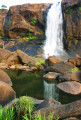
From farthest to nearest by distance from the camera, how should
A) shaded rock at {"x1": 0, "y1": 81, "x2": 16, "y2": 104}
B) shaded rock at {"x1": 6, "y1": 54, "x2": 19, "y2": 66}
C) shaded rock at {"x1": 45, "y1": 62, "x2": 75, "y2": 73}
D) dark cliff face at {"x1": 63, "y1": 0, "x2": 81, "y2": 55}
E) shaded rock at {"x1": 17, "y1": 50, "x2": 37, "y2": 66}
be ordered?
dark cliff face at {"x1": 63, "y1": 0, "x2": 81, "y2": 55} → shaded rock at {"x1": 6, "y1": 54, "x2": 19, "y2": 66} → shaded rock at {"x1": 17, "y1": 50, "x2": 37, "y2": 66} → shaded rock at {"x1": 45, "y1": 62, "x2": 75, "y2": 73} → shaded rock at {"x1": 0, "y1": 81, "x2": 16, "y2": 104}

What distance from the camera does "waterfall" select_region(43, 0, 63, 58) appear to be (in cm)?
2814

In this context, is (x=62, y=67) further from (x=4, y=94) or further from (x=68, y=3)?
(x=68, y=3)

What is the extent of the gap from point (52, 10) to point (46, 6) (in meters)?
3.44

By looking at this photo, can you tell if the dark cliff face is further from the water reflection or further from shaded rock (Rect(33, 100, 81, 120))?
shaded rock (Rect(33, 100, 81, 120))

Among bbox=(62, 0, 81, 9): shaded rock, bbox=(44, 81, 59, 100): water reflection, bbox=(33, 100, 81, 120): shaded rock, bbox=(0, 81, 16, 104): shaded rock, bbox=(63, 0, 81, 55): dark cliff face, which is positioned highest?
bbox=(62, 0, 81, 9): shaded rock

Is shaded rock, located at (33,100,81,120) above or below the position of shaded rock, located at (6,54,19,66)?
above

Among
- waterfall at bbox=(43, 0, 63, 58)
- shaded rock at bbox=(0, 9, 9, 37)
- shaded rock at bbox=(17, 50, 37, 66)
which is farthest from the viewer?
shaded rock at bbox=(0, 9, 9, 37)

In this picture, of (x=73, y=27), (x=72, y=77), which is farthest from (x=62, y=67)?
(x=73, y=27)

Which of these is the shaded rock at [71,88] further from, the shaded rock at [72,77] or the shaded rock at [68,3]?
the shaded rock at [68,3]

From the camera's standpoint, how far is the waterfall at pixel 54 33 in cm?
2814

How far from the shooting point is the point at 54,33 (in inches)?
1142

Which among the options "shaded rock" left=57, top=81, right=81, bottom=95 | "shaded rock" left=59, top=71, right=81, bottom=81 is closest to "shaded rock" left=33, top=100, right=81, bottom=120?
"shaded rock" left=57, top=81, right=81, bottom=95

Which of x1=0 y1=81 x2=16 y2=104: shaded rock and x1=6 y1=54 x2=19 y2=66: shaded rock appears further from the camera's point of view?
x1=6 y1=54 x2=19 y2=66: shaded rock

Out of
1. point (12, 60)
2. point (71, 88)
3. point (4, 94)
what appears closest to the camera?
point (4, 94)
